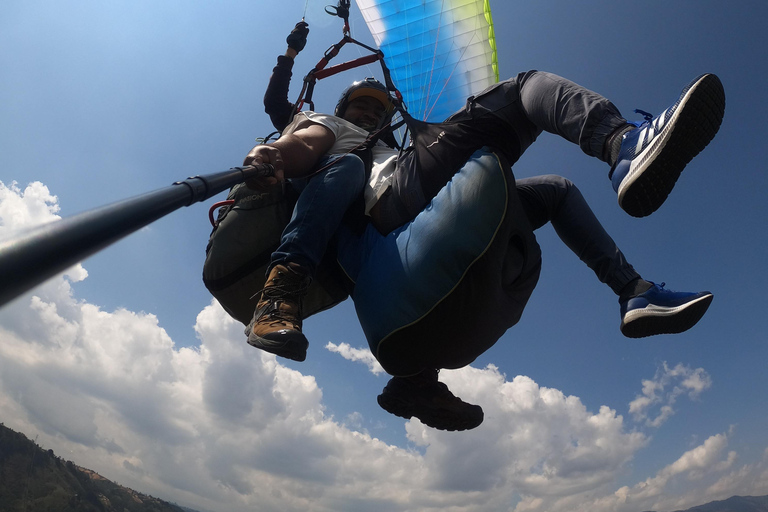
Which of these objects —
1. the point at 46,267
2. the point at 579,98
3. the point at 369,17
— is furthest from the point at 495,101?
the point at 369,17

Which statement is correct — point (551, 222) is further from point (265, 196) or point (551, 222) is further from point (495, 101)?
point (265, 196)

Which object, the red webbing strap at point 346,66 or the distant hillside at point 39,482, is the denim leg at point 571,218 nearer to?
the red webbing strap at point 346,66

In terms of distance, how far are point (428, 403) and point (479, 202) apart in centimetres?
125

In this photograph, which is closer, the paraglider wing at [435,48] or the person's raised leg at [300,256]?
the person's raised leg at [300,256]

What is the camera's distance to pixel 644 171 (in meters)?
1.36

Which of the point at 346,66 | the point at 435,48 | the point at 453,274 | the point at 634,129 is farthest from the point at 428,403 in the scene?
the point at 435,48

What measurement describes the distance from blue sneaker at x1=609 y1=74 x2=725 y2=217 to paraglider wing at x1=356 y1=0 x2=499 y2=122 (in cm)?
261

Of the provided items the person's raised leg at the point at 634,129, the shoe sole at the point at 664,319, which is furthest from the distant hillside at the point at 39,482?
the person's raised leg at the point at 634,129

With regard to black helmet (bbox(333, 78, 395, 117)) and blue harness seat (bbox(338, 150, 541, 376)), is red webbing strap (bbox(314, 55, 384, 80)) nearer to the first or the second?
black helmet (bbox(333, 78, 395, 117))

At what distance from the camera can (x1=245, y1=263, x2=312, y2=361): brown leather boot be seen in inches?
66.2

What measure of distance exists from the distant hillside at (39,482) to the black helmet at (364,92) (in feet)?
488

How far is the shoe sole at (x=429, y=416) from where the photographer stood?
7.98 feet

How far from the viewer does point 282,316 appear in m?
1.79

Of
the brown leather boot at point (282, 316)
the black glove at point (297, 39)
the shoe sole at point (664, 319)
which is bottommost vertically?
the brown leather boot at point (282, 316)
